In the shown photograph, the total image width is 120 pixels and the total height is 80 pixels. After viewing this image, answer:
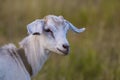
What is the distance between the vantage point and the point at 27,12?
11680mm

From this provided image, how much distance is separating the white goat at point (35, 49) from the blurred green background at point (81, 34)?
69.0 inches

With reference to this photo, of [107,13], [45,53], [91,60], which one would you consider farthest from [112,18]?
[45,53]

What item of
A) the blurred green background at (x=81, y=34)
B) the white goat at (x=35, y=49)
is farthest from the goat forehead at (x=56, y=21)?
the blurred green background at (x=81, y=34)

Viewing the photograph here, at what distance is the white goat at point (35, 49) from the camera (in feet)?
19.8

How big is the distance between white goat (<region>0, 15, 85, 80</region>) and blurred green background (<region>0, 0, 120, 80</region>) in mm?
1753

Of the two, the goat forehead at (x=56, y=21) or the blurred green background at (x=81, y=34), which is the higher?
the blurred green background at (x=81, y=34)

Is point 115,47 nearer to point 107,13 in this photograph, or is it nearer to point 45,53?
point 107,13

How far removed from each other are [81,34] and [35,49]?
415 cm

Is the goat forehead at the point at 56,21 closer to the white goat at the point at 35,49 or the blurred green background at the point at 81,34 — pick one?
the white goat at the point at 35,49

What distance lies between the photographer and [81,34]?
10.5m

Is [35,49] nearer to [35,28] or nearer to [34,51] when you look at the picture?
[34,51]

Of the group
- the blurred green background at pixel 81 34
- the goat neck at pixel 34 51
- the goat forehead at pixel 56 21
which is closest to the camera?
the goat forehead at pixel 56 21

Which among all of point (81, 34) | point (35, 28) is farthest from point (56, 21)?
point (81, 34)

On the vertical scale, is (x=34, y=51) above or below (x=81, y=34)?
below
